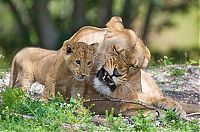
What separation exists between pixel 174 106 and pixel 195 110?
2.28ft

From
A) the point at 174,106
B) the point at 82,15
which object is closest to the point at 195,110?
the point at 174,106

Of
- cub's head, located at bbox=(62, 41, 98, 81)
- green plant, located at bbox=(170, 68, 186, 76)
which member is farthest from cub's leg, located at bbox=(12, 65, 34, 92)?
green plant, located at bbox=(170, 68, 186, 76)

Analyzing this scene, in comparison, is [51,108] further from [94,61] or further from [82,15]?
[82,15]

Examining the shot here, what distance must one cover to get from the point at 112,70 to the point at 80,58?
326 millimetres

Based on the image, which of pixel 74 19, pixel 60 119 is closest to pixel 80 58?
pixel 60 119

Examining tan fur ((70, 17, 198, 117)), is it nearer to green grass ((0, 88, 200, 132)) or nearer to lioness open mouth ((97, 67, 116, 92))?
lioness open mouth ((97, 67, 116, 92))

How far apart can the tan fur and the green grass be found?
243 mm

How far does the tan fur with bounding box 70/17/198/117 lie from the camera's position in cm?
797

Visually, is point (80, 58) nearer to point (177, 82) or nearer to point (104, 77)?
point (104, 77)

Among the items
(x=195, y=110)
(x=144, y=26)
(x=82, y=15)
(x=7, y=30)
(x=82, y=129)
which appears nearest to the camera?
(x=82, y=129)

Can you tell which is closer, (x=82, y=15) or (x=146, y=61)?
(x=146, y=61)

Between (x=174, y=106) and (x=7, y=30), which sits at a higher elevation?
(x=7, y=30)

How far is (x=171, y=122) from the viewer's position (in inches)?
312

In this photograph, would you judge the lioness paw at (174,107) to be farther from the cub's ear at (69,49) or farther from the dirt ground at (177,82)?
the dirt ground at (177,82)
